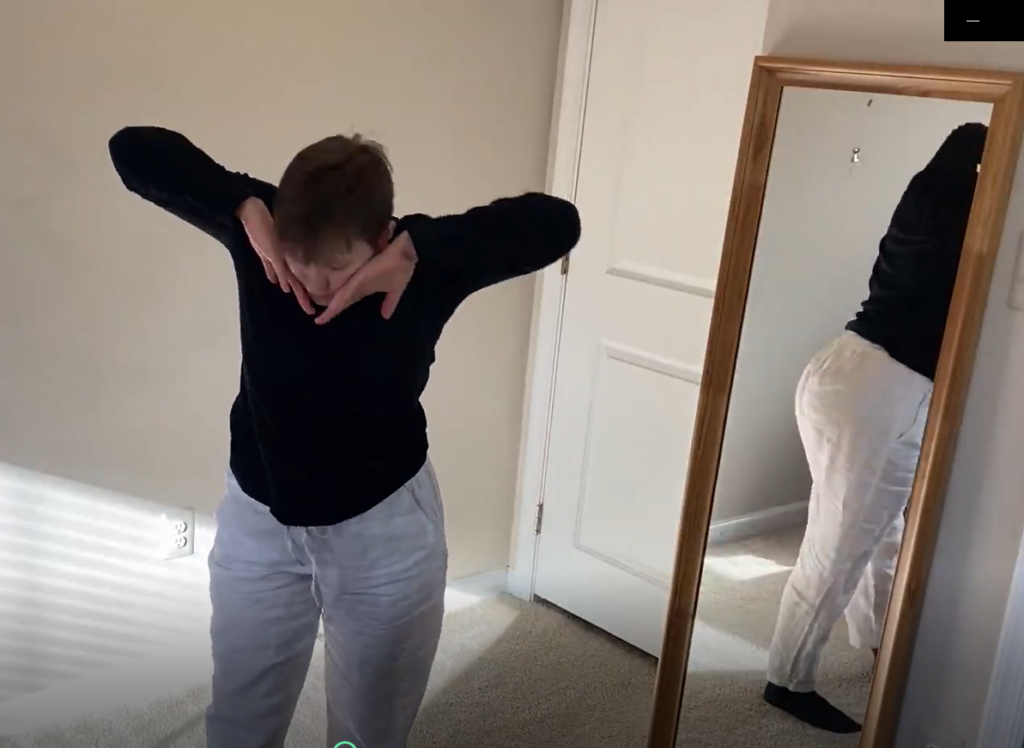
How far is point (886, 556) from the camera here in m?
1.70

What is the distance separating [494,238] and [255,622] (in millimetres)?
628

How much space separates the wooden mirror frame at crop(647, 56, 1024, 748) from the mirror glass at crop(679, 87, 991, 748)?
0.02 metres

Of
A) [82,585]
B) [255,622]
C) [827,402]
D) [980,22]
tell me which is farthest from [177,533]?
[980,22]

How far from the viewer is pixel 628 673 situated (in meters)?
2.37

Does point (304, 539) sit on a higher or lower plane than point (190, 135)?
lower

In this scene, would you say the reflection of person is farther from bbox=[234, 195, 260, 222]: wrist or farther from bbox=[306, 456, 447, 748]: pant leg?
bbox=[234, 195, 260, 222]: wrist

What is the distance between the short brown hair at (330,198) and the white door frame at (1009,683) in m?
1.13

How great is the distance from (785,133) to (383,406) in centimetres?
86

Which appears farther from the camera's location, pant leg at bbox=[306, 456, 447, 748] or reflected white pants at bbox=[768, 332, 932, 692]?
reflected white pants at bbox=[768, 332, 932, 692]

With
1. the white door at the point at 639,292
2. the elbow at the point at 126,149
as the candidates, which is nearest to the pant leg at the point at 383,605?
the elbow at the point at 126,149

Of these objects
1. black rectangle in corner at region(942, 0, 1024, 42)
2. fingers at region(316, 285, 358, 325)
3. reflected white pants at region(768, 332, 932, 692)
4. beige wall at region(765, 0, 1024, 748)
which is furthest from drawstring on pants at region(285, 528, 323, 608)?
black rectangle in corner at region(942, 0, 1024, 42)

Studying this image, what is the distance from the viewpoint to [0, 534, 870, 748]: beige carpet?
1834mm

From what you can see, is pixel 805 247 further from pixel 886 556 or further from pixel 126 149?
pixel 126 149

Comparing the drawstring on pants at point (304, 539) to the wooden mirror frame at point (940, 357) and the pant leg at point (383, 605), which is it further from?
the wooden mirror frame at point (940, 357)
